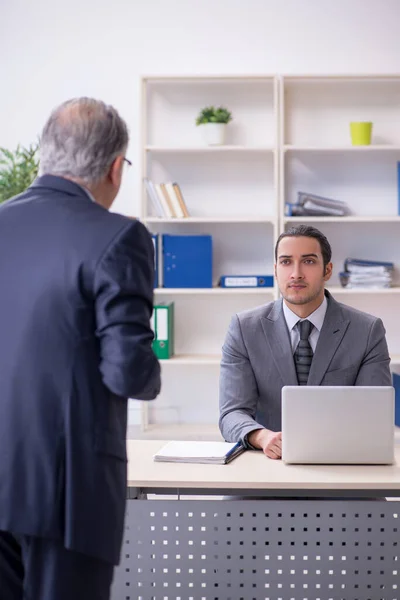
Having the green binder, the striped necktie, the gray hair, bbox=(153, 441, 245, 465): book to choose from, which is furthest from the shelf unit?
the gray hair

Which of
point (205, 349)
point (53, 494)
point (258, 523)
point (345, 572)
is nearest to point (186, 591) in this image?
point (258, 523)

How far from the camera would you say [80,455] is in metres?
1.47

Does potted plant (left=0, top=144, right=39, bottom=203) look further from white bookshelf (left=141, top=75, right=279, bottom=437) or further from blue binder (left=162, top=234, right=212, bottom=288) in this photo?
blue binder (left=162, top=234, right=212, bottom=288)

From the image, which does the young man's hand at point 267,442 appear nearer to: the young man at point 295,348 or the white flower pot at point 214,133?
the young man at point 295,348

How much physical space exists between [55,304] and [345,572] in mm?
1323

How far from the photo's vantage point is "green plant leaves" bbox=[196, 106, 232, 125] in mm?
4875

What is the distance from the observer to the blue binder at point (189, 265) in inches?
193

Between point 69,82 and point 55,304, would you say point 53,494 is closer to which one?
point 55,304

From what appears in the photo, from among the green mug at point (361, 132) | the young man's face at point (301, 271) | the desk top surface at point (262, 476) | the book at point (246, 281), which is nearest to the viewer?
the desk top surface at point (262, 476)

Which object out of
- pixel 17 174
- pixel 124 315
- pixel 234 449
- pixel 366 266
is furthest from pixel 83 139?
pixel 366 266

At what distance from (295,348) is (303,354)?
0.04 metres

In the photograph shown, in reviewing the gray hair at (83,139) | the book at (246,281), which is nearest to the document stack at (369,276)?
the book at (246,281)

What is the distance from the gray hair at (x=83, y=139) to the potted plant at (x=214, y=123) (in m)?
3.36

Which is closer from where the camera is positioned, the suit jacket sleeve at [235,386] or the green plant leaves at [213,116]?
the suit jacket sleeve at [235,386]
